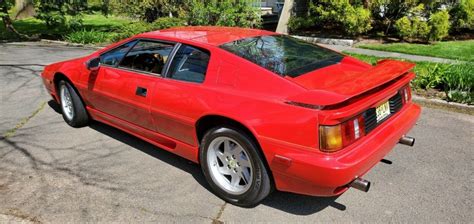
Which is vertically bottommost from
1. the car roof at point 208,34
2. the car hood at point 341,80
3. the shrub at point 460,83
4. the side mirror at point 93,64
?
the shrub at point 460,83

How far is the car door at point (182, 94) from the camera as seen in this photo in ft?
11.4

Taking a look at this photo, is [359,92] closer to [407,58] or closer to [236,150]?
[236,150]

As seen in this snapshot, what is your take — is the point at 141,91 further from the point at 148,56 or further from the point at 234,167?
the point at 234,167

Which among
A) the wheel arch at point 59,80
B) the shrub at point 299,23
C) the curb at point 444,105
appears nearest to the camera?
the wheel arch at point 59,80

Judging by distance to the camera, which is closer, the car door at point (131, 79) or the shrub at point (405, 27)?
the car door at point (131, 79)

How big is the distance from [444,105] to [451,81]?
56 cm

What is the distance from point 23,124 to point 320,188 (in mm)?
4265

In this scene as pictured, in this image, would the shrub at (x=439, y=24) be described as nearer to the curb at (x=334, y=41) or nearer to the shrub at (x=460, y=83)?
the curb at (x=334, y=41)

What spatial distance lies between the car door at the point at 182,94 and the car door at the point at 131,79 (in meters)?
0.15

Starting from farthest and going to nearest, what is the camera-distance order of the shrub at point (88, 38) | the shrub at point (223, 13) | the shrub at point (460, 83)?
the shrub at point (88, 38)
the shrub at point (223, 13)
the shrub at point (460, 83)

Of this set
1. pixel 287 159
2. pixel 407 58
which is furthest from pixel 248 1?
pixel 287 159

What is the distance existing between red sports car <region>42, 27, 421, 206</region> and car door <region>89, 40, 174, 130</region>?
0.01 meters

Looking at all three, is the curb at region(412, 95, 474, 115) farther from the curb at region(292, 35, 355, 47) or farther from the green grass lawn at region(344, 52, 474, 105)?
the curb at region(292, 35, 355, 47)

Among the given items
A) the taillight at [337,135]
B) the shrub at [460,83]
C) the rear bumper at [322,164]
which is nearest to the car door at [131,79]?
the rear bumper at [322,164]
